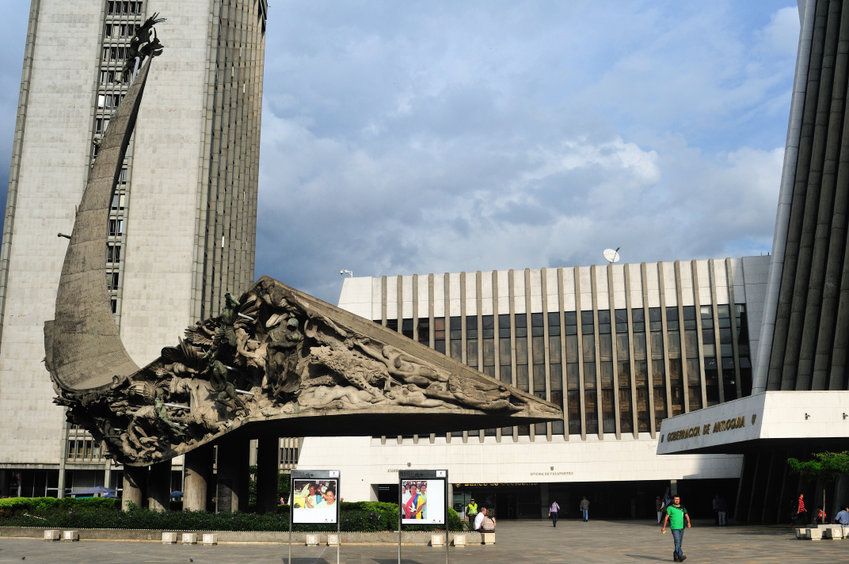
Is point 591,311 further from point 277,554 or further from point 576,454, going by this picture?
point 277,554

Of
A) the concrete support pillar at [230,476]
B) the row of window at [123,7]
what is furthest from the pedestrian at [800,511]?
the row of window at [123,7]

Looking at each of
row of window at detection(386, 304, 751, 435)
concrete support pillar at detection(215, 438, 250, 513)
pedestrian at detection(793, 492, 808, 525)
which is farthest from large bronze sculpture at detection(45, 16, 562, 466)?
row of window at detection(386, 304, 751, 435)

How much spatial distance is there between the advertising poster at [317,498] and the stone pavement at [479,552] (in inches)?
96.7

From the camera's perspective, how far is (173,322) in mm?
72500

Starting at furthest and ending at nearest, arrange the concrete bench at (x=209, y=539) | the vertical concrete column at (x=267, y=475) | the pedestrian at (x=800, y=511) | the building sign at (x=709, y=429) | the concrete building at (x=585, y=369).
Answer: the concrete building at (x=585, y=369) < the pedestrian at (x=800, y=511) < the building sign at (x=709, y=429) < the vertical concrete column at (x=267, y=475) < the concrete bench at (x=209, y=539)

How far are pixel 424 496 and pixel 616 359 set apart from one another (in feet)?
138

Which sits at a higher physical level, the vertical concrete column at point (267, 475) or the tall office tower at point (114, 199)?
the tall office tower at point (114, 199)

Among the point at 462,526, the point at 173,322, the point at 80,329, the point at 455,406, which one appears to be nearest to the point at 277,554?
the point at 455,406

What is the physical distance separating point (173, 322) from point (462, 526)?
4701 cm

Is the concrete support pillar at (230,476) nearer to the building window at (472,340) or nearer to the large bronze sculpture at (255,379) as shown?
the large bronze sculpture at (255,379)

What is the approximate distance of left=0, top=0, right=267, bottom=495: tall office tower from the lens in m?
71.7

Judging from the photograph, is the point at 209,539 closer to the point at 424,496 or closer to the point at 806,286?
the point at 424,496

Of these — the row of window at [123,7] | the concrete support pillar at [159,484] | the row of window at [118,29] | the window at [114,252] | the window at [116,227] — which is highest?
the row of window at [123,7]

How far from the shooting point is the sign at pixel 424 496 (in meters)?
19.6
